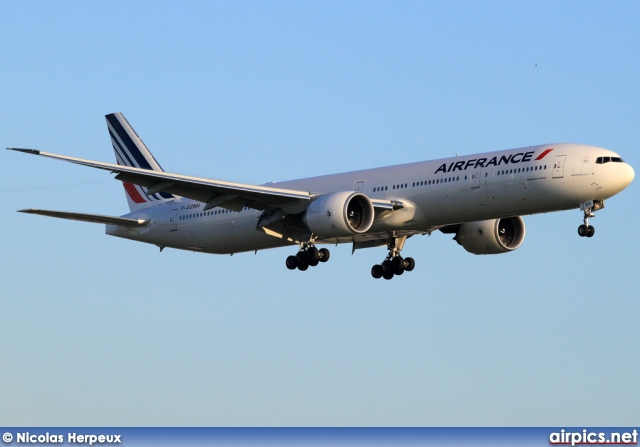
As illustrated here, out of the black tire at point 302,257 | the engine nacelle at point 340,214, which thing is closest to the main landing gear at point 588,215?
the engine nacelle at point 340,214

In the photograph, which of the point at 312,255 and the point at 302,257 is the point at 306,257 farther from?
the point at 312,255

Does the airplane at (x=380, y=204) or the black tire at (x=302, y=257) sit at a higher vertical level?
the airplane at (x=380, y=204)

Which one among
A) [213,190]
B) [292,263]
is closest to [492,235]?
[292,263]

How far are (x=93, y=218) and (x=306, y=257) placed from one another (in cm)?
1128

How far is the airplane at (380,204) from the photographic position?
2115 inches

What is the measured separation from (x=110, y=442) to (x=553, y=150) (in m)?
23.1

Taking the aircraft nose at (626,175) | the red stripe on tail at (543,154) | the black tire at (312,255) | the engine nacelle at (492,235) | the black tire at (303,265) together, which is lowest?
the black tire at (303,265)

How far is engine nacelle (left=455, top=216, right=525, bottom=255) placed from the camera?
2493 inches

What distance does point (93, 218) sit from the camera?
63781mm

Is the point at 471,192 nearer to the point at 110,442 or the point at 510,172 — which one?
the point at 510,172

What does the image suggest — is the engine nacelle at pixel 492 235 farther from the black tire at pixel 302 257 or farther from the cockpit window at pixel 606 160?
the cockpit window at pixel 606 160

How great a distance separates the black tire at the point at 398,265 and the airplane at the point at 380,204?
0.05 meters

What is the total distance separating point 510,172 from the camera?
54438 millimetres

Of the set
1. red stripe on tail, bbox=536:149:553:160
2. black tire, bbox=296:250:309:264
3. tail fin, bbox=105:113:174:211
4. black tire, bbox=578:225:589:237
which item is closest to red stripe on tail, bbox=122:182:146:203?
tail fin, bbox=105:113:174:211
